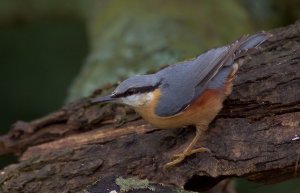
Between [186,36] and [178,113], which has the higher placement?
[186,36]

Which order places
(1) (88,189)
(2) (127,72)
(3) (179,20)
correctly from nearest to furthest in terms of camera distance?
(1) (88,189) → (2) (127,72) → (3) (179,20)

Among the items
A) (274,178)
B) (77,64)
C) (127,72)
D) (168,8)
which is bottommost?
(274,178)

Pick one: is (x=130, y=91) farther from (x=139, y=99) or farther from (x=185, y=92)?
(x=185, y=92)

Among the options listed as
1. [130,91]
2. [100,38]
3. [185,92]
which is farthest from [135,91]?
[100,38]

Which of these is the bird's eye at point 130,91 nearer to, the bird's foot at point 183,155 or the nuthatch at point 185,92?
the nuthatch at point 185,92

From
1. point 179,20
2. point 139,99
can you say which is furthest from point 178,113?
point 179,20

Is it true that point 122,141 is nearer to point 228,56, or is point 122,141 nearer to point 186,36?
point 228,56
